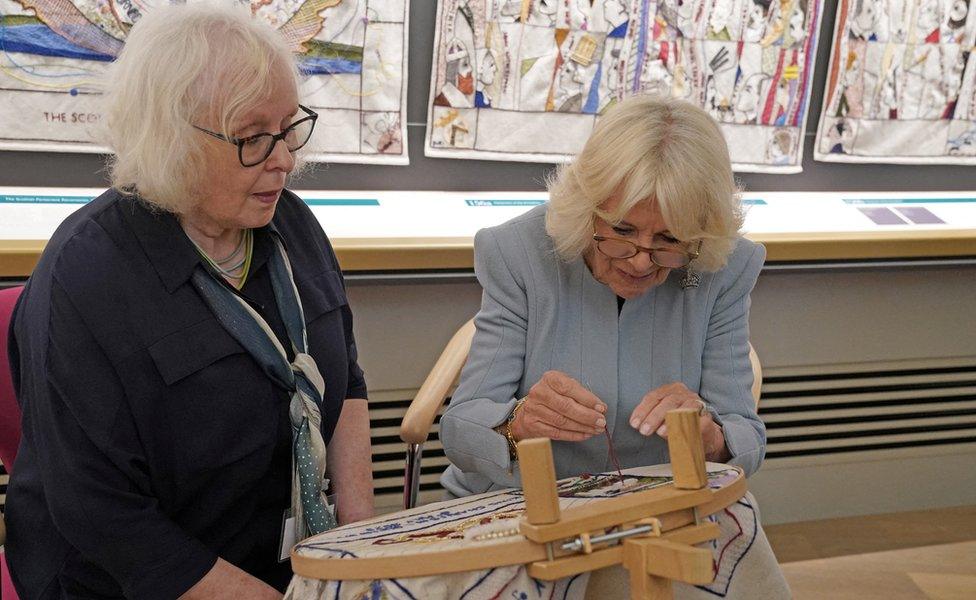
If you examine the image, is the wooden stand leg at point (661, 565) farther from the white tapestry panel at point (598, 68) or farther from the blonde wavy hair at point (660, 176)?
the white tapestry panel at point (598, 68)

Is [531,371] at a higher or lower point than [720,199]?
lower

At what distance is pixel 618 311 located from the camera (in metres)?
1.85

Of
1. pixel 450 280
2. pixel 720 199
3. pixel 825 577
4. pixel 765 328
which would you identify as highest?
pixel 720 199

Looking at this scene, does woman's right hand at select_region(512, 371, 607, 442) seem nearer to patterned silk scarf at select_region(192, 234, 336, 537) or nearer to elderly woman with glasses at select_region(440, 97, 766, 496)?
elderly woman with glasses at select_region(440, 97, 766, 496)

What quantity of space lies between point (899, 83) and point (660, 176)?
2112mm

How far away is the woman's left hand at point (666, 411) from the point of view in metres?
Answer: 1.54

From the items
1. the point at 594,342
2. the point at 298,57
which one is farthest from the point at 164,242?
the point at 298,57

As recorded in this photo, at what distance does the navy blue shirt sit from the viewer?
1.40m

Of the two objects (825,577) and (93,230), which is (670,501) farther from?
(825,577)

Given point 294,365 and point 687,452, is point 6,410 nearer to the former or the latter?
point 294,365

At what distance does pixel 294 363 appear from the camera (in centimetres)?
160

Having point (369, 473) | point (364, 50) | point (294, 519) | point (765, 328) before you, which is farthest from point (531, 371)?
point (765, 328)

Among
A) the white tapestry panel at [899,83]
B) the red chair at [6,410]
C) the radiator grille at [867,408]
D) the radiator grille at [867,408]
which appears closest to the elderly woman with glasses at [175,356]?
the red chair at [6,410]

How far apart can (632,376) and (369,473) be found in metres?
0.53
